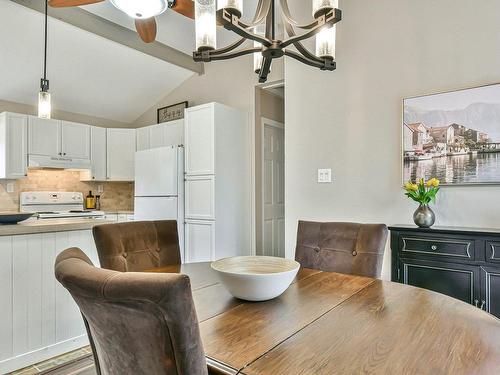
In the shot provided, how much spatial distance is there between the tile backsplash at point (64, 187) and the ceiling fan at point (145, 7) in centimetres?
299

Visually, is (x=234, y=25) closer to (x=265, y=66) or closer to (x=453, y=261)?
(x=265, y=66)

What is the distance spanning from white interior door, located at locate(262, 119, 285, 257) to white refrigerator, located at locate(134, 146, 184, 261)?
1.08 metres

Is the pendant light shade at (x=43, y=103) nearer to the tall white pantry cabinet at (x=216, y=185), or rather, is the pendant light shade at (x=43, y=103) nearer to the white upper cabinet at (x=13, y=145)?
the tall white pantry cabinet at (x=216, y=185)

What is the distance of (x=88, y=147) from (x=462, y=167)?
15.4 feet

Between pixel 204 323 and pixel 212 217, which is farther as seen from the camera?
pixel 212 217

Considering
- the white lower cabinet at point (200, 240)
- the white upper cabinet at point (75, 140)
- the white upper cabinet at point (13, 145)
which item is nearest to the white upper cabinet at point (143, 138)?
the white upper cabinet at point (75, 140)

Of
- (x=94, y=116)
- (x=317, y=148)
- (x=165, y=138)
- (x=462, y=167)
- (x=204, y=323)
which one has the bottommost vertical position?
(x=204, y=323)

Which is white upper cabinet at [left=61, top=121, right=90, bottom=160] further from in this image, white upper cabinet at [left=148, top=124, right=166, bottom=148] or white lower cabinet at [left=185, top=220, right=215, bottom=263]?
white lower cabinet at [left=185, top=220, right=215, bottom=263]

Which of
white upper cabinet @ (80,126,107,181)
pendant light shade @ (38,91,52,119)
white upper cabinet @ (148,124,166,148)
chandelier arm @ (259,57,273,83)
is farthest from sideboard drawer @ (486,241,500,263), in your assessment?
white upper cabinet @ (80,126,107,181)

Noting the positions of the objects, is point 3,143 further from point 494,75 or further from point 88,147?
point 494,75

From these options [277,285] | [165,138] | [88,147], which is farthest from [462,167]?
[88,147]

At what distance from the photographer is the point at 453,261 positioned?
2006mm

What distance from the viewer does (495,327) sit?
0.89 meters

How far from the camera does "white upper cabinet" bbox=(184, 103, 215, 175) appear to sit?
150 inches
